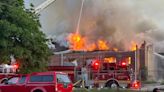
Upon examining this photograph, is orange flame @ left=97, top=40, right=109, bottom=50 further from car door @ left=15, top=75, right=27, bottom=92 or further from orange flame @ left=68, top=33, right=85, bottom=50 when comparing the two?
car door @ left=15, top=75, right=27, bottom=92

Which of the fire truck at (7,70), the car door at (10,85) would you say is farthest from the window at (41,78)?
the fire truck at (7,70)

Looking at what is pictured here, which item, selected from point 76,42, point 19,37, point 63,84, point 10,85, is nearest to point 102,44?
point 76,42

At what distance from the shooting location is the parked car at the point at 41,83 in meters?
25.4

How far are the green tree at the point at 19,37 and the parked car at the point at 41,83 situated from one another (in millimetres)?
2293

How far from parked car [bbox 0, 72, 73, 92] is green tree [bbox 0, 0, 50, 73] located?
2.29 meters

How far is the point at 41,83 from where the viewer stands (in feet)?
84.1

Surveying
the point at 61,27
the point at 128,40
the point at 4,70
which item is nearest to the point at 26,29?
the point at 4,70

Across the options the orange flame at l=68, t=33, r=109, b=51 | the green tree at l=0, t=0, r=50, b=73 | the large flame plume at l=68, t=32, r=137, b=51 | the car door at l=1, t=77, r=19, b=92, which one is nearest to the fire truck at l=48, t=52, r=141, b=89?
the green tree at l=0, t=0, r=50, b=73

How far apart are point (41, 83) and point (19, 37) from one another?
4285 millimetres

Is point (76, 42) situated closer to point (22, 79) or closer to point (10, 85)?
point (10, 85)

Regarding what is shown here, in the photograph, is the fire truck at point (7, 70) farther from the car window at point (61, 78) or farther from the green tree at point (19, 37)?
the car window at point (61, 78)

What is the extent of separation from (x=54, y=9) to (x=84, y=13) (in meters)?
5.13

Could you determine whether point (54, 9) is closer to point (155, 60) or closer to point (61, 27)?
point (61, 27)

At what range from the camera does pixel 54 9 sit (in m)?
67.9
